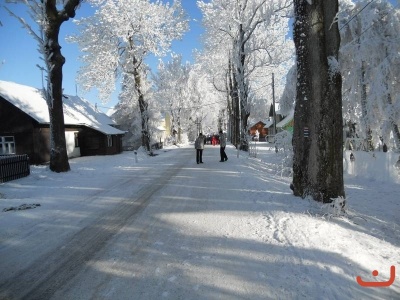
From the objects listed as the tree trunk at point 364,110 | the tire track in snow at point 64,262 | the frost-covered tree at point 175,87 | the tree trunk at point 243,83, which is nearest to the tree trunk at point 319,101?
the tire track in snow at point 64,262

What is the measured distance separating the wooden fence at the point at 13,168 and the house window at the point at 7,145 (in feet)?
38.6

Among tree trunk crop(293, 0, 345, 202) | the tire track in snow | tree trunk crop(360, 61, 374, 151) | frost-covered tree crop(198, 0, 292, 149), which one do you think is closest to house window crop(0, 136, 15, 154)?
frost-covered tree crop(198, 0, 292, 149)

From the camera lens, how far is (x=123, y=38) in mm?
23516

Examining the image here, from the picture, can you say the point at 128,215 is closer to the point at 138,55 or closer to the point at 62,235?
the point at 62,235

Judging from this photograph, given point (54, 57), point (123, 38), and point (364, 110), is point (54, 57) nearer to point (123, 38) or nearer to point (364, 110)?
point (123, 38)

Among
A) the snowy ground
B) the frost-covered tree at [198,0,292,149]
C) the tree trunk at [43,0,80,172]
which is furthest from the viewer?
the frost-covered tree at [198,0,292,149]

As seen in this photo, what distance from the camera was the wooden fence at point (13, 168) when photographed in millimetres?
11527

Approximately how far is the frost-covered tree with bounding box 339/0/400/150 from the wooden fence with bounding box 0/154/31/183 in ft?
48.7

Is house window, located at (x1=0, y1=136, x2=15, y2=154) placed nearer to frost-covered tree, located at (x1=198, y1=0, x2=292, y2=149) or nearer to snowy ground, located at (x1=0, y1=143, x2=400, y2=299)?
snowy ground, located at (x1=0, y1=143, x2=400, y2=299)

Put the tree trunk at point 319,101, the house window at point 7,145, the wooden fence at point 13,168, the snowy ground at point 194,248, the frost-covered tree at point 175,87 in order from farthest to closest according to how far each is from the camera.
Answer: the frost-covered tree at point 175,87
the house window at point 7,145
the wooden fence at point 13,168
the tree trunk at point 319,101
the snowy ground at point 194,248

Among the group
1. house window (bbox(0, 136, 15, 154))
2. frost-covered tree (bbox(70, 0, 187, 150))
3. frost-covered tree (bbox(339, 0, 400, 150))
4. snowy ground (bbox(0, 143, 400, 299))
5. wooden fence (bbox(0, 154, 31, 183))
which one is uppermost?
frost-covered tree (bbox(70, 0, 187, 150))

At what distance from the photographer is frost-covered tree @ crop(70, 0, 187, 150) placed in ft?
76.0

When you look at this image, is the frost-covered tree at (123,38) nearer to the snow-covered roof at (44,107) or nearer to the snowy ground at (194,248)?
the snow-covered roof at (44,107)

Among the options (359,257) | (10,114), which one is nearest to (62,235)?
(359,257)
